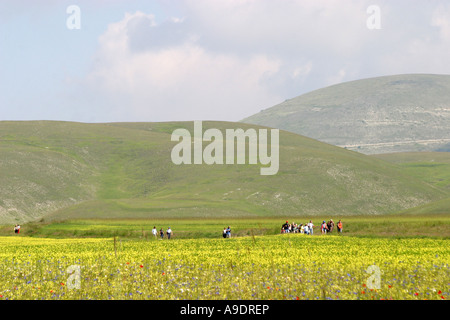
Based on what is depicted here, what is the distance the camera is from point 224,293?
21.8 metres

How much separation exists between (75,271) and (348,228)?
184 feet

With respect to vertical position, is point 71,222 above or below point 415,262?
below

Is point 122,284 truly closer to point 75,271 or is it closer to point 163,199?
point 75,271

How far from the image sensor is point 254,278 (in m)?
24.6

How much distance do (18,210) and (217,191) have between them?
197 ft

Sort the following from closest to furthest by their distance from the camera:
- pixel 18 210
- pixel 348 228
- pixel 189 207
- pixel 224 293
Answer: pixel 224 293 → pixel 348 228 → pixel 189 207 → pixel 18 210

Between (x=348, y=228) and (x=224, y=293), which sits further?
(x=348, y=228)

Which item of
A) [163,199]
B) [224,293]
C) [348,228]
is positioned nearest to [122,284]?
[224,293]

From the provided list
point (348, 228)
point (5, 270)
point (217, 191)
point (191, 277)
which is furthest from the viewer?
point (217, 191)
